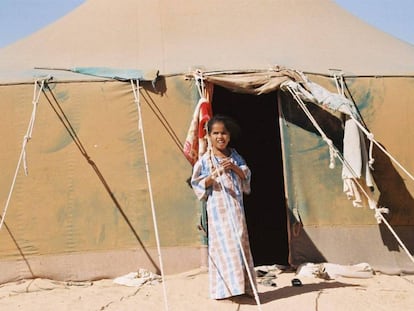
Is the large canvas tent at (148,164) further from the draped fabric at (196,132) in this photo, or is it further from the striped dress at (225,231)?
the striped dress at (225,231)

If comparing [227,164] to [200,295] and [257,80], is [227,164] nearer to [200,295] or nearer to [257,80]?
[200,295]

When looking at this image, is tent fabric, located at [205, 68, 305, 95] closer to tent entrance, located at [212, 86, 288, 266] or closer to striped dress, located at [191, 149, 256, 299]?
striped dress, located at [191, 149, 256, 299]

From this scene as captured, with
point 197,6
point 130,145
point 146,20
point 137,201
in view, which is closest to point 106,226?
point 137,201

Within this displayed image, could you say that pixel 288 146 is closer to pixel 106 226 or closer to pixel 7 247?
pixel 106 226

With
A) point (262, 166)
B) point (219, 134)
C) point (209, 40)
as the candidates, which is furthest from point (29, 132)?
point (262, 166)

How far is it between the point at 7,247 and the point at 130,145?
1401mm

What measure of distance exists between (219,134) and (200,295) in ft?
4.28

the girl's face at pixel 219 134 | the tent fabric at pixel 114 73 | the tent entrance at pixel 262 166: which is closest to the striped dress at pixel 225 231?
the girl's face at pixel 219 134

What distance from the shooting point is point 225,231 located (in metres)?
4.29

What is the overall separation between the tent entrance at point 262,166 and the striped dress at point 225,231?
10.5ft

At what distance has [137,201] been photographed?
18.2 feet

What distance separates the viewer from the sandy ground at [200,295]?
14.4 feet

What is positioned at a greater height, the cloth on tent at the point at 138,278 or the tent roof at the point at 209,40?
the tent roof at the point at 209,40

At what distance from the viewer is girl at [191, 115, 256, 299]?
4.26 metres
